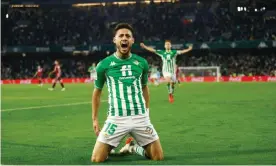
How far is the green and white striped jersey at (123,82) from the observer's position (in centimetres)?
982

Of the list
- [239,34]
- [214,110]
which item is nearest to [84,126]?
[214,110]

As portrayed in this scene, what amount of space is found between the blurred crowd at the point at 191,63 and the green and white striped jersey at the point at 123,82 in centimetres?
4839

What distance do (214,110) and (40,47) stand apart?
161 ft

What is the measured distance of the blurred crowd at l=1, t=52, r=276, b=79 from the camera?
60469 millimetres

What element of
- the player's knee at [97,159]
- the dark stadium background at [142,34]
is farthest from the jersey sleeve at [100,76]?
the dark stadium background at [142,34]

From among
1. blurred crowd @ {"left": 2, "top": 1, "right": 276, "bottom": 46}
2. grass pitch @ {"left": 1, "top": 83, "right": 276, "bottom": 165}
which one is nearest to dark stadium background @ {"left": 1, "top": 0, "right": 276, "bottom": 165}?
blurred crowd @ {"left": 2, "top": 1, "right": 276, "bottom": 46}

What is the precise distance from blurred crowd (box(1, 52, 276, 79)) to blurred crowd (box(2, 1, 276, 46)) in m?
2.51

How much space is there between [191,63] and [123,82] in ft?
180

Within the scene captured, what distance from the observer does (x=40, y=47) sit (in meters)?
67.2

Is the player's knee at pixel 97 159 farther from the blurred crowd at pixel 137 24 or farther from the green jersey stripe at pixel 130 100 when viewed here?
the blurred crowd at pixel 137 24

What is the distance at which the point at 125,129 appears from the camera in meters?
9.80

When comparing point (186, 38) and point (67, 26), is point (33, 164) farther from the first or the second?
point (67, 26)

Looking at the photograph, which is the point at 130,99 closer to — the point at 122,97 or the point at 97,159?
the point at 122,97

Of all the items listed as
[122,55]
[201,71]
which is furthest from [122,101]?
[201,71]
